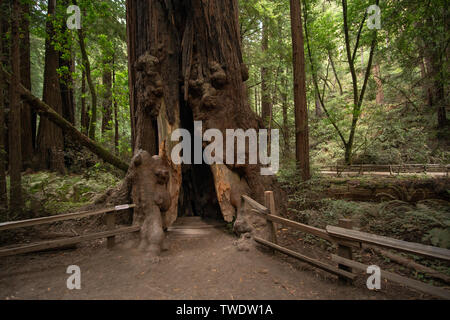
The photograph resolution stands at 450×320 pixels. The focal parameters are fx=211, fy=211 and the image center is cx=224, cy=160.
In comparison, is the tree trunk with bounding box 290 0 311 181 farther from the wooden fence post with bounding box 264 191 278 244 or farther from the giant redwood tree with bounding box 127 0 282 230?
the wooden fence post with bounding box 264 191 278 244

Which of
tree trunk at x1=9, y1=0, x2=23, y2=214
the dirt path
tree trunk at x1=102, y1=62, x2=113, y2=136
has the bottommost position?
the dirt path

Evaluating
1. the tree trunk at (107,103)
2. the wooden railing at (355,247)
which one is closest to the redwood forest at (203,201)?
the wooden railing at (355,247)

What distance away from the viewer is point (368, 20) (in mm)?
10250

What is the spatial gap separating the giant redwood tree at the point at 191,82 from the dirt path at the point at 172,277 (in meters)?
1.41

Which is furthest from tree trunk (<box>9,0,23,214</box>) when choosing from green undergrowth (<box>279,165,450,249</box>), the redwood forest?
green undergrowth (<box>279,165,450,249</box>)

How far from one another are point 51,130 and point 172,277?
11.2 metres

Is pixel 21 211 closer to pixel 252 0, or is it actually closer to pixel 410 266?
pixel 410 266

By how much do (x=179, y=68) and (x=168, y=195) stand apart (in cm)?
389

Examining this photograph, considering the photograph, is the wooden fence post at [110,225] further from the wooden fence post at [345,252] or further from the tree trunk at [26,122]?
the tree trunk at [26,122]

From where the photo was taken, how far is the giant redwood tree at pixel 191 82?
562 centimetres

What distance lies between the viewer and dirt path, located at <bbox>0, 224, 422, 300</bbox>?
309 centimetres

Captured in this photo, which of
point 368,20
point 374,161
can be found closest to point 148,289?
point 368,20

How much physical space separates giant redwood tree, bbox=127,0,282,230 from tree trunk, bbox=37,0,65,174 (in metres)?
6.98
